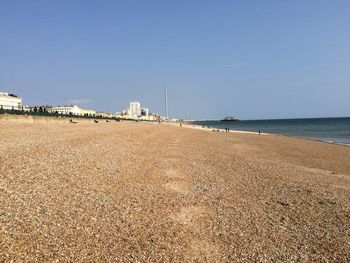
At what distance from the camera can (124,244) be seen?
547cm

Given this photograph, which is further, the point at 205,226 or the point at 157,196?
the point at 157,196

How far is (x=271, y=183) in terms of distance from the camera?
11359 mm

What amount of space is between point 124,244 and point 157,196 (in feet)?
10.1

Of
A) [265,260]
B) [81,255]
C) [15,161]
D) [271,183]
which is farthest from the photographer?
[271,183]

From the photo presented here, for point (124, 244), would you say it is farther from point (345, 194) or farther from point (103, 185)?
point (345, 194)

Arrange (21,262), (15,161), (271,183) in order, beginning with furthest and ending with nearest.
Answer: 1. (271,183)
2. (15,161)
3. (21,262)

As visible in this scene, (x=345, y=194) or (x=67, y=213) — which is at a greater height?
(x=67, y=213)

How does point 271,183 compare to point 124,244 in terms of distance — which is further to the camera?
point 271,183

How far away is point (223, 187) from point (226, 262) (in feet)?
16.7

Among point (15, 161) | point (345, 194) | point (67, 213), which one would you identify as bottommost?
point (345, 194)

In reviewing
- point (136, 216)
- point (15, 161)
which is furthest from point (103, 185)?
point (15, 161)

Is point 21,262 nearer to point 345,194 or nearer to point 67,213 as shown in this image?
point 67,213

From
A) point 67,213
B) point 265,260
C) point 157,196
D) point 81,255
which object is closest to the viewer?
point 81,255

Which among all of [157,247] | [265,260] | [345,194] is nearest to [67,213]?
[157,247]
